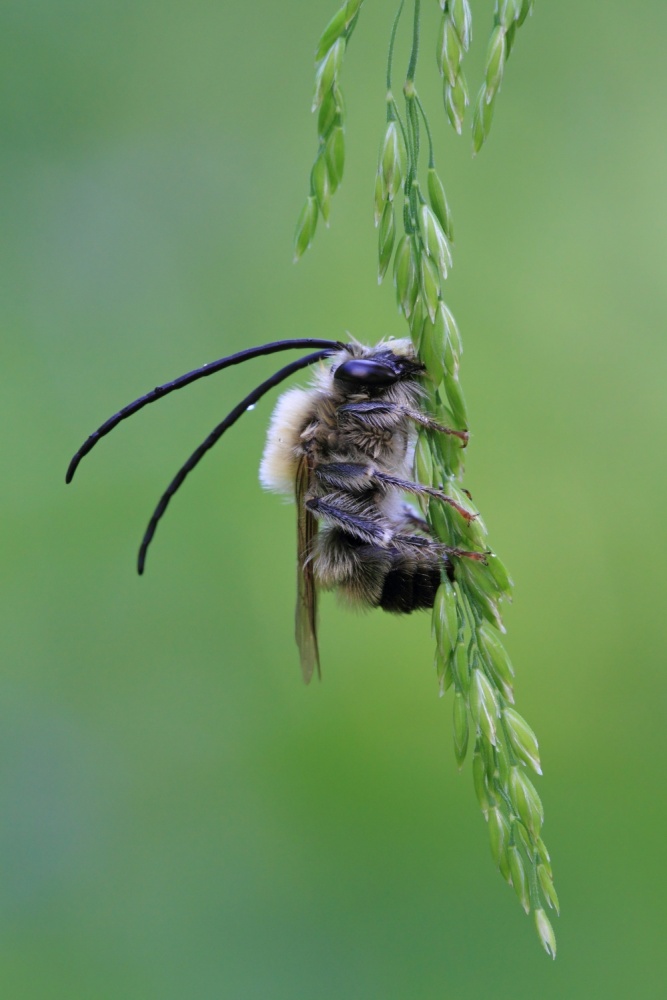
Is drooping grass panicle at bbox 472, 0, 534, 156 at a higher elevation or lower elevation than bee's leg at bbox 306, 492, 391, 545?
higher

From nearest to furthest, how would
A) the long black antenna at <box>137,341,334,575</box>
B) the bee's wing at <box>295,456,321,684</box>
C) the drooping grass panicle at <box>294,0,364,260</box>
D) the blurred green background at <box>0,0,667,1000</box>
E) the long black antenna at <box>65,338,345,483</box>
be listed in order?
1. the drooping grass panicle at <box>294,0,364,260</box>
2. the long black antenna at <box>65,338,345,483</box>
3. the long black antenna at <box>137,341,334,575</box>
4. the bee's wing at <box>295,456,321,684</box>
5. the blurred green background at <box>0,0,667,1000</box>

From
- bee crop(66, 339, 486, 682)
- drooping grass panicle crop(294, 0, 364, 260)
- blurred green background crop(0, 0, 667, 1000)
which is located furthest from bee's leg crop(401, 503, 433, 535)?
blurred green background crop(0, 0, 667, 1000)

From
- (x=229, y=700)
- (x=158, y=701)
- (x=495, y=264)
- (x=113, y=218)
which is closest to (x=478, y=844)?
(x=229, y=700)

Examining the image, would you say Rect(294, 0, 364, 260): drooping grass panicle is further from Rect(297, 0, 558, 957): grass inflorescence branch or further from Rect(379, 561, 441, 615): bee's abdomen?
Rect(379, 561, 441, 615): bee's abdomen

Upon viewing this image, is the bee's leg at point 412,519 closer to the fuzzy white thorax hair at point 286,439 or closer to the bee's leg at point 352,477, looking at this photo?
the bee's leg at point 352,477

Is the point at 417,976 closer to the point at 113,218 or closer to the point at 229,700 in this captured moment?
the point at 229,700

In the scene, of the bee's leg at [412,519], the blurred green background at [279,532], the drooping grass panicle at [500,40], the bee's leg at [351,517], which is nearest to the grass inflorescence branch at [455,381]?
the drooping grass panicle at [500,40]

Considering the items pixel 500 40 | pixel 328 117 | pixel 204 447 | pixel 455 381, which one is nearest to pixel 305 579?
pixel 204 447
